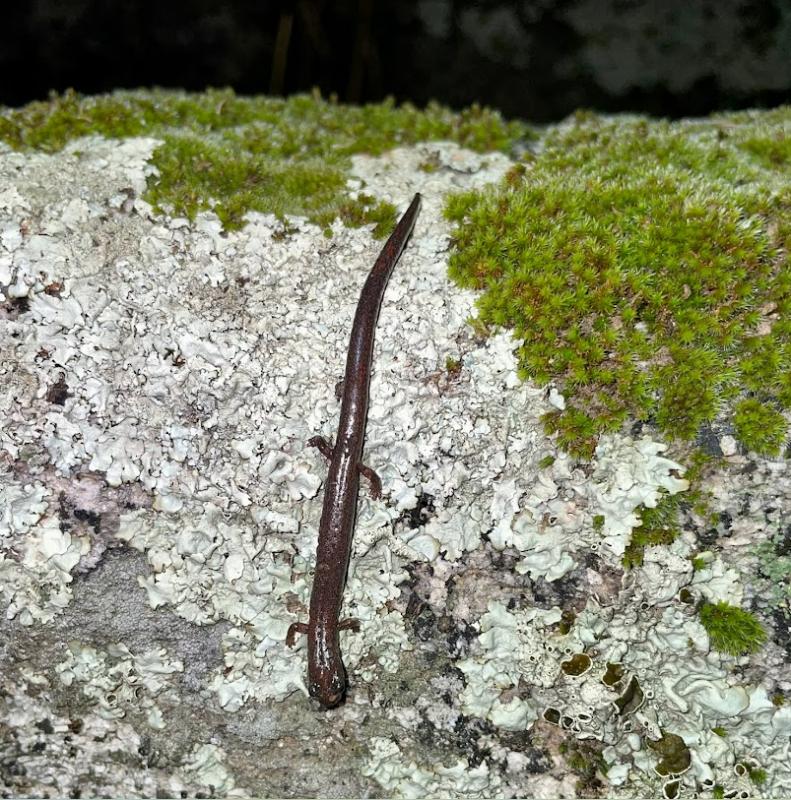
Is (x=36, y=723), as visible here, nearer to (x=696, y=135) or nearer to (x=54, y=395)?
(x=54, y=395)

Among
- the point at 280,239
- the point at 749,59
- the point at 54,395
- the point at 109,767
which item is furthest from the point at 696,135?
the point at 109,767

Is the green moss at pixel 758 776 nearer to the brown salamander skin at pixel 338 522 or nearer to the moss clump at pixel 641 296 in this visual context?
the moss clump at pixel 641 296

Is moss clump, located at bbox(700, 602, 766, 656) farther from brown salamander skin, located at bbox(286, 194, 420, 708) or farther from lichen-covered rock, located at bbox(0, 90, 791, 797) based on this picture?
brown salamander skin, located at bbox(286, 194, 420, 708)

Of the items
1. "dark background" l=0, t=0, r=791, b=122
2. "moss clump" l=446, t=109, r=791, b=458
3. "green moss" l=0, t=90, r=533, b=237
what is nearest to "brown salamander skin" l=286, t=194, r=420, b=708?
"moss clump" l=446, t=109, r=791, b=458

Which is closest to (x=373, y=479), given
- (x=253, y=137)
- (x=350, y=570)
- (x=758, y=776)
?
(x=350, y=570)

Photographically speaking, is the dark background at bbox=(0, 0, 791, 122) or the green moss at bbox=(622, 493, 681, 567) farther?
the dark background at bbox=(0, 0, 791, 122)

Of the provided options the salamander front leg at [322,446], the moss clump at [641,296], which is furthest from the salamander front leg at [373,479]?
the moss clump at [641,296]

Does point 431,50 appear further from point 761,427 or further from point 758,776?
point 758,776
